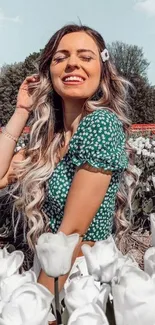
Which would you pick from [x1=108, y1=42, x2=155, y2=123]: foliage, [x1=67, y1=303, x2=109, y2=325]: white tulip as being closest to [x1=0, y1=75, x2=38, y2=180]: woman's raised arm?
[x1=67, y1=303, x2=109, y2=325]: white tulip

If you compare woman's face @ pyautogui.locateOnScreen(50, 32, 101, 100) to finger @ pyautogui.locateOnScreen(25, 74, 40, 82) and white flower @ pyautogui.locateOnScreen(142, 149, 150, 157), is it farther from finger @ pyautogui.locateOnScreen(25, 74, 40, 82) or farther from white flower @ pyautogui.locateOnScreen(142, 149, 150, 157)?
white flower @ pyautogui.locateOnScreen(142, 149, 150, 157)

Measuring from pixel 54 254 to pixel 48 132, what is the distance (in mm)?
1561

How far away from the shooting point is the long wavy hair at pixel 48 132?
2457mm

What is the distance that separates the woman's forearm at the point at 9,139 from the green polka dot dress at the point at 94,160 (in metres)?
0.49

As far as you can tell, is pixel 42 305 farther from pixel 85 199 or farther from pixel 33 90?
pixel 33 90

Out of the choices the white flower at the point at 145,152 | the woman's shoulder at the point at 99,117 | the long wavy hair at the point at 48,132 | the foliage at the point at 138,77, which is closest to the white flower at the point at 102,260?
the woman's shoulder at the point at 99,117

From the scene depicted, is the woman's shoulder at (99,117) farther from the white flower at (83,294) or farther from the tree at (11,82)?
the tree at (11,82)

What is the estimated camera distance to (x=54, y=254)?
114cm

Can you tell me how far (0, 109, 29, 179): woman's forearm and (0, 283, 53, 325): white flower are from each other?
192 centimetres

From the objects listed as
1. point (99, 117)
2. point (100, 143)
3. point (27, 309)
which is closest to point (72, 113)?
point (99, 117)

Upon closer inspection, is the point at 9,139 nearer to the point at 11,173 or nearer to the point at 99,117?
the point at 11,173

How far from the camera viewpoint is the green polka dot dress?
2.09 meters

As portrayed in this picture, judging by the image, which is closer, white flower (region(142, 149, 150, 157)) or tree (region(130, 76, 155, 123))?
white flower (region(142, 149, 150, 157))

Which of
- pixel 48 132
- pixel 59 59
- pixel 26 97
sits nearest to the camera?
pixel 59 59
